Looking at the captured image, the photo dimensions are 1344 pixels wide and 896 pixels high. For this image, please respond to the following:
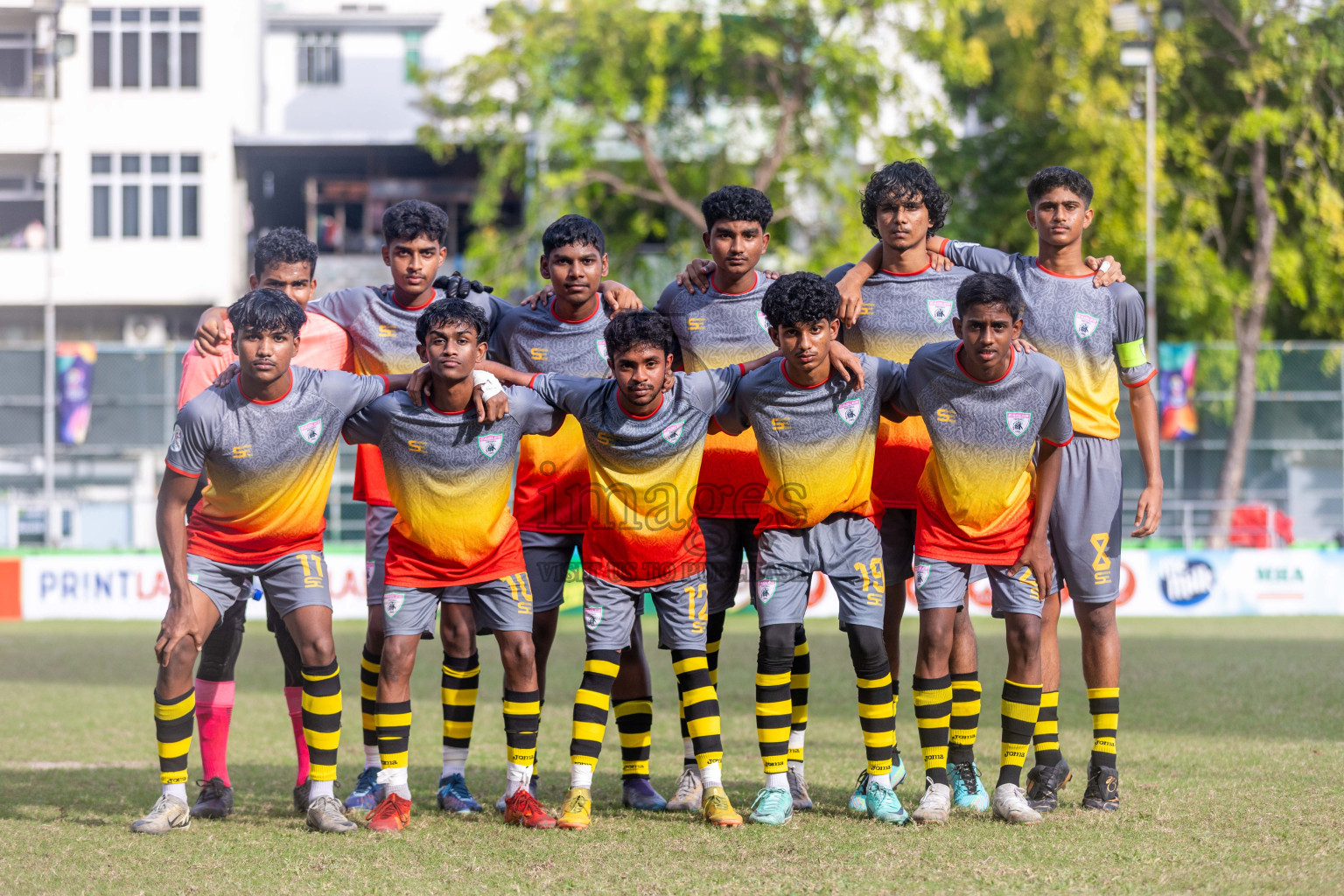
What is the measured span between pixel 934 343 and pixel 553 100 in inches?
966

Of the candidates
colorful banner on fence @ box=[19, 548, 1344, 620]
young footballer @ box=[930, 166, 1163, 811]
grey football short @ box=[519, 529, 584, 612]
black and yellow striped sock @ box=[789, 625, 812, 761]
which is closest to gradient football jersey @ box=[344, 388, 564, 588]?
grey football short @ box=[519, 529, 584, 612]

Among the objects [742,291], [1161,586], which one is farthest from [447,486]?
[1161,586]

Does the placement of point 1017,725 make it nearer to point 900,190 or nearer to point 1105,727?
point 1105,727

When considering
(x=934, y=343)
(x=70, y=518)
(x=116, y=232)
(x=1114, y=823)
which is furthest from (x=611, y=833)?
(x=116, y=232)

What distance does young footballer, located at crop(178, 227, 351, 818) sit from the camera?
622 cm

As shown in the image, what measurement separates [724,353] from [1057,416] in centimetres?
148

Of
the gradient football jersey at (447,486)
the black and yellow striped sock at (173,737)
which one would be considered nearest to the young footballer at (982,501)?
the gradient football jersey at (447,486)

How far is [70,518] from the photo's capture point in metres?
26.2

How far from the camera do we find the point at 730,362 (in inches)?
247

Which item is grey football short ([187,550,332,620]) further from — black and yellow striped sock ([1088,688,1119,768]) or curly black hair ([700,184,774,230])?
black and yellow striped sock ([1088,688,1119,768])

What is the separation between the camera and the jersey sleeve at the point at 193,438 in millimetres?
5645

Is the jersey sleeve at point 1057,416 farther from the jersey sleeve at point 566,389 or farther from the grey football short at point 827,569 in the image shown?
the jersey sleeve at point 566,389

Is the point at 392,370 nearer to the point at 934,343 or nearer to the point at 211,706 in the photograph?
the point at 211,706

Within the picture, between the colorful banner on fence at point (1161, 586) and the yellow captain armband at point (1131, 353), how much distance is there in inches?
548
